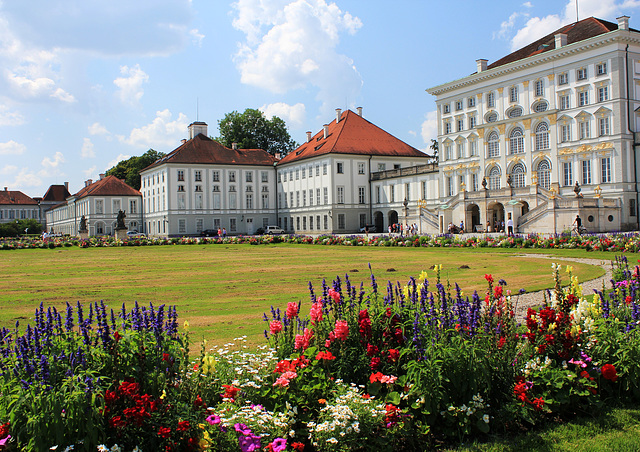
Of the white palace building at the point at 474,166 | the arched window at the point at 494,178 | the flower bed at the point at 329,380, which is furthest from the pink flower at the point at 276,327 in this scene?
the arched window at the point at 494,178

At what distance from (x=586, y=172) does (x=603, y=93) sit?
6.95m

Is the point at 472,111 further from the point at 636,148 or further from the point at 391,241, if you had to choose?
the point at 391,241

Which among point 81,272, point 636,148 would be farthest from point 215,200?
point 81,272

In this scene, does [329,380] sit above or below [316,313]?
below

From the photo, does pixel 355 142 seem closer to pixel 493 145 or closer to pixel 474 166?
pixel 474 166

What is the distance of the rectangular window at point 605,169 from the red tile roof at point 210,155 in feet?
146

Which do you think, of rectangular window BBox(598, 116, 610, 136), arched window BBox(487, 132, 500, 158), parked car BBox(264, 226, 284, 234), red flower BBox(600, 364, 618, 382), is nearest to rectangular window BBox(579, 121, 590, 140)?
rectangular window BBox(598, 116, 610, 136)

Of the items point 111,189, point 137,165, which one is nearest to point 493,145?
point 111,189

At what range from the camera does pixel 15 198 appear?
138m

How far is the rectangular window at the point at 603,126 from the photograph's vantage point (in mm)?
47781

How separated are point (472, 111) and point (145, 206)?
50375 mm

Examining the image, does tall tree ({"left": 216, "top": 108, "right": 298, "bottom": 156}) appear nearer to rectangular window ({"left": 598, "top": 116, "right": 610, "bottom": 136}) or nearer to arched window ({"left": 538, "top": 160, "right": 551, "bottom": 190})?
arched window ({"left": 538, "top": 160, "right": 551, "bottom": 190})

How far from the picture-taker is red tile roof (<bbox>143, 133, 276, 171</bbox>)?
245ft

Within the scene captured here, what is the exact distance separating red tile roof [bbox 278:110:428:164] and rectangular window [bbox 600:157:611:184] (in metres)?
26.6
